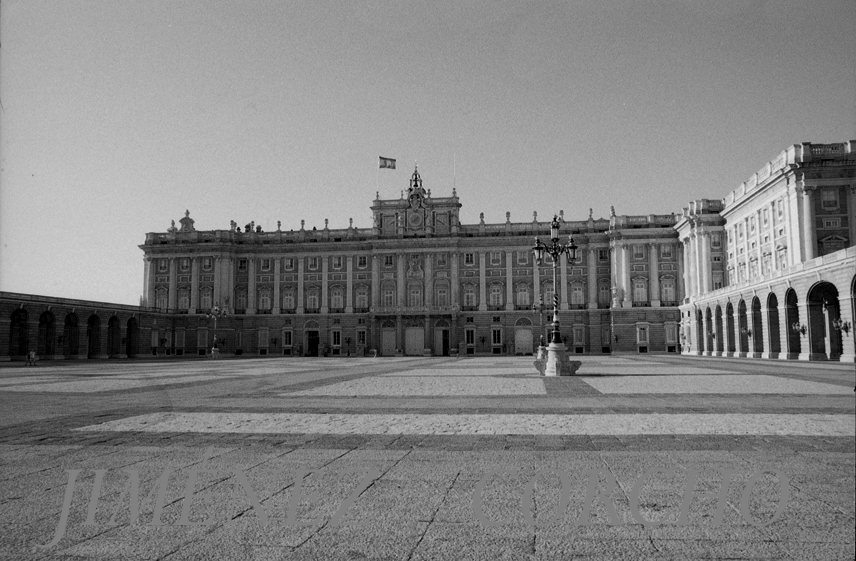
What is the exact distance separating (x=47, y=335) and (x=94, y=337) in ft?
18.8

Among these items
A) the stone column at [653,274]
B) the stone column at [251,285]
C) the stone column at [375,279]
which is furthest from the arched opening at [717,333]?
the stone column at [251,285]

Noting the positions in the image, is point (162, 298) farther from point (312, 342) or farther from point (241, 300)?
point (312, 342)

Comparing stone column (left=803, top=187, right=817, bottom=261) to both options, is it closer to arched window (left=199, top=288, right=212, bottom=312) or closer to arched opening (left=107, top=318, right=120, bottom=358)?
arched opening (left=107, top=318, right=120, bottom=358)

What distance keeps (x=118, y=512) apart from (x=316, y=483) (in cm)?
179

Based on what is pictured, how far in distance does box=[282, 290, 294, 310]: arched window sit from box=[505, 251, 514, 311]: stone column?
2588 centimetres

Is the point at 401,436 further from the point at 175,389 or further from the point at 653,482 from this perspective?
the point at 175,389

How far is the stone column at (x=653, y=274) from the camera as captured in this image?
71.1 m

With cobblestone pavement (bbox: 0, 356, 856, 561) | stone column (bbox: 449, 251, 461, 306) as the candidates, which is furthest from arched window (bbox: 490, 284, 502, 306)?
cobblestone pavement (bbox: 0, 356, 856, 561)

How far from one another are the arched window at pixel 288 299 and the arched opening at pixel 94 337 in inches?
852

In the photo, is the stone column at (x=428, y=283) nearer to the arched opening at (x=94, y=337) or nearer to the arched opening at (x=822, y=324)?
the arched opening at (x=94, y=337)

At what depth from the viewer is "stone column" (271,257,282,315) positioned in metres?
78.3

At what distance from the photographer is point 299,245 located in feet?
259

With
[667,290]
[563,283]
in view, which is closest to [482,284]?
[563,283]

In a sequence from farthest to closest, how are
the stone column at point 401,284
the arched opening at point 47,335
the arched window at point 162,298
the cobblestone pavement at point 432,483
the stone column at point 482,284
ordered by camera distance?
the arched window at point 162,298, the stone column at point 401,284, the stone column at point 482,284, the arched opening at point 47,335, the cobblestone pavement at point 432,483
